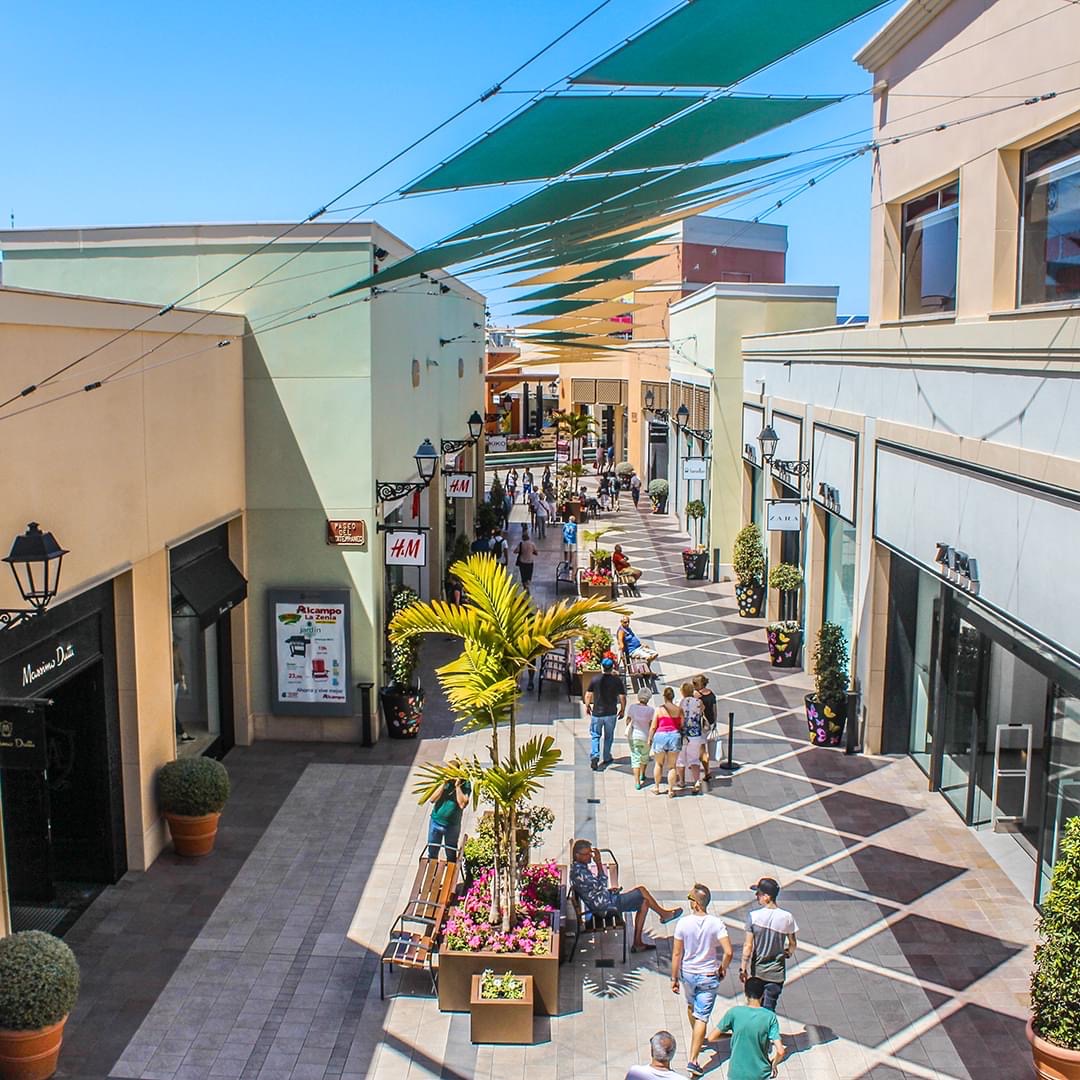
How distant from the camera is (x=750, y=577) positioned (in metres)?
25.6

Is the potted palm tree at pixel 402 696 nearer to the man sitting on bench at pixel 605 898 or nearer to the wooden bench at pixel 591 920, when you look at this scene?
the wooden bench at pixel 591 920

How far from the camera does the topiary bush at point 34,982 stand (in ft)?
27.7

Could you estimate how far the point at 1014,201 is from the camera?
12.5 m

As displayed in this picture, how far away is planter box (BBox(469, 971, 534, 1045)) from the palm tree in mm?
831

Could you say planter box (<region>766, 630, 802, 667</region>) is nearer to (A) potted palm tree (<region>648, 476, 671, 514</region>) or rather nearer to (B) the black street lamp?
(B) the black street lamp

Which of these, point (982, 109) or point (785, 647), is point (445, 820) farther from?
point (785, 647)

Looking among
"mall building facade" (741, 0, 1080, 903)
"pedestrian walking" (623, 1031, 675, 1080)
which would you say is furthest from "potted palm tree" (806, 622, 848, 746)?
"pedestrian walking" (623, 1031, 675, 1080)

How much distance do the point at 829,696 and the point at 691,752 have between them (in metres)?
2.85

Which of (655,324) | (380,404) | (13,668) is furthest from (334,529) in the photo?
(655,324)

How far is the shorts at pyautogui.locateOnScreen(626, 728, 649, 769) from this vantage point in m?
15.2

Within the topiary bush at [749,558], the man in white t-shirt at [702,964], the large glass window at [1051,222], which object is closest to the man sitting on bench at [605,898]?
the man in white t-shirt at [702,964]

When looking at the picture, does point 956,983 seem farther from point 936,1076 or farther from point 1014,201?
point 1014,201

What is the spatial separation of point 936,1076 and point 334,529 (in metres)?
10.2

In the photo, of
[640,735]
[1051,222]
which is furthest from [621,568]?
[1051,222]
